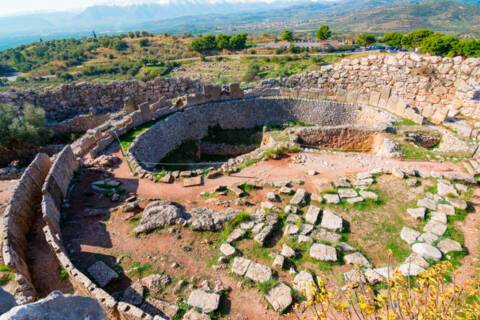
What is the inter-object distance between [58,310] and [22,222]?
6936 mm

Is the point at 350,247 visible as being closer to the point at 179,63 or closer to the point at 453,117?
the point at 453,117

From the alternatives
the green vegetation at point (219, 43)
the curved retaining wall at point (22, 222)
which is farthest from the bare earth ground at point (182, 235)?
the green vegetation at point (219, 43)

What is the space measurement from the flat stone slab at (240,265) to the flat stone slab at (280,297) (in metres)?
0.95

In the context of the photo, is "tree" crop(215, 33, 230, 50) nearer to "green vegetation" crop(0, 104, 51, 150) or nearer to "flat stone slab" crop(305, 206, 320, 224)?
"green vegetation" crop(0, 104, 51, 150)

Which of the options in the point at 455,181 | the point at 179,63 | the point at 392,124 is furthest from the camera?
the point at 179,63

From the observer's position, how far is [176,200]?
36.3 feet

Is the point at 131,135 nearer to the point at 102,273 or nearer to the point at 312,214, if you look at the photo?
the point at 102,273

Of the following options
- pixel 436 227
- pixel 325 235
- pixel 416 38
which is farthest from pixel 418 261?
pixel 416 38

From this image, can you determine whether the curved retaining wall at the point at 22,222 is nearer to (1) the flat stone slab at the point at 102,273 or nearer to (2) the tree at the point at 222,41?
(1) the flat stone slab at the point at 102,273

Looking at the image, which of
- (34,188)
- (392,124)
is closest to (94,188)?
(34,188)

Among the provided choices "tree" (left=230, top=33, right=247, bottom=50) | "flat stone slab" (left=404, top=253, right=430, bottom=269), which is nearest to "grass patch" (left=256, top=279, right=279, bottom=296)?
"flat stone slab" (left=404, top=253, right=430, bottom=269)

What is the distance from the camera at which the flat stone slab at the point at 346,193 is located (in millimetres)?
10500

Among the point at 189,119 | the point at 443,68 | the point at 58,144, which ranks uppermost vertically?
the point at 443,68

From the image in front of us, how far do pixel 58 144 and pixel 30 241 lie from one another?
43.4ft
